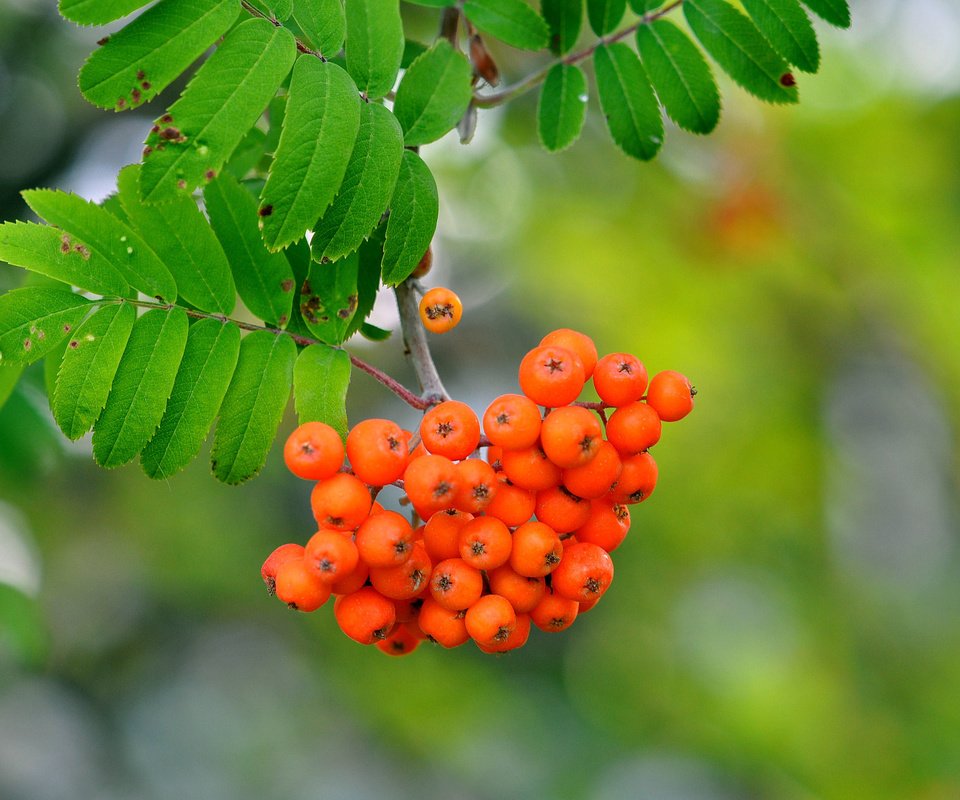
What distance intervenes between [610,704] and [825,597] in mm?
2058

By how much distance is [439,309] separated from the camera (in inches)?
57.5

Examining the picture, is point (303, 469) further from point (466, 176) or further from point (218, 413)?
point (466, 176)

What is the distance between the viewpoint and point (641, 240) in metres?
6.43

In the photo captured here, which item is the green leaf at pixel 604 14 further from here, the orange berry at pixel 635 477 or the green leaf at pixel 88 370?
the green leaf at pixel 88 370

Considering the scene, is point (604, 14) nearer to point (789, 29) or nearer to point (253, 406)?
point (789, 29)

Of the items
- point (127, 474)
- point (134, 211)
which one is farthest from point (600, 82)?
point (127, 474)

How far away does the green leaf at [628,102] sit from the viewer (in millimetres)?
1838

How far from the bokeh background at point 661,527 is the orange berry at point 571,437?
442cm

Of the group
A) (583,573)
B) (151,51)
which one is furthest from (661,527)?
(151,51)

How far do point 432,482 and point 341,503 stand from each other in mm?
157

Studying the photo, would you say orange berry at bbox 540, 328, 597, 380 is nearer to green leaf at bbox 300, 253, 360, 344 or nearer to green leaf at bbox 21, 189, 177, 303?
green leaf at bbox 300, 253, 360, 344

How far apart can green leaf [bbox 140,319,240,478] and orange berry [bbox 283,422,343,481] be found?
0.23 metres

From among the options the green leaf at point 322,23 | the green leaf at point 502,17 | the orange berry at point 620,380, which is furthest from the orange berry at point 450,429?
the green leaf at point 502,17

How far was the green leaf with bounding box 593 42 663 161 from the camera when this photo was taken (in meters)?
1.84
